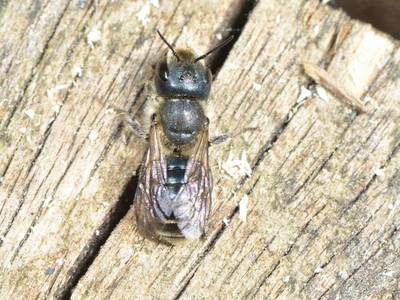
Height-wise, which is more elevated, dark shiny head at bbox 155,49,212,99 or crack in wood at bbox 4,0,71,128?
dark shiny head at bbox 155,49,212,99

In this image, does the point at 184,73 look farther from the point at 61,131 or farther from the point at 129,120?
the point at 61,131

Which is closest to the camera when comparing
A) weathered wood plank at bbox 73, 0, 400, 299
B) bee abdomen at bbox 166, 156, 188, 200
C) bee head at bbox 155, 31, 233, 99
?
weathered wood plank at bbox 73, 0, 400, 299

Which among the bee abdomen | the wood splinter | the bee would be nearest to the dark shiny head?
the bee

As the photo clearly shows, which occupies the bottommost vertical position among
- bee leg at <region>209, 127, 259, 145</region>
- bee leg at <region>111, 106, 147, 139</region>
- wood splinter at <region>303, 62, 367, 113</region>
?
bee leg at <region>111, 106, 147, 139</region>

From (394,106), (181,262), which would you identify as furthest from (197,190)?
A: (394,106)

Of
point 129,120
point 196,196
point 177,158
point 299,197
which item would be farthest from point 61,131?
point 299,197

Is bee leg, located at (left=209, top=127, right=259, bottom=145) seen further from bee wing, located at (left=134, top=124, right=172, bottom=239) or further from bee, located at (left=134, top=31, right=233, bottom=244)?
bee wing, located at (left=134, top=124, right=172, bottom=239)

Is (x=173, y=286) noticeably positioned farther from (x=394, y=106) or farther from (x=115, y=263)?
(x=394, y=106)
